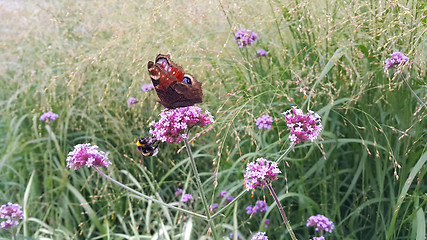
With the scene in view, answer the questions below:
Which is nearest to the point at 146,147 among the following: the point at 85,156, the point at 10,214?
the point at 85,156

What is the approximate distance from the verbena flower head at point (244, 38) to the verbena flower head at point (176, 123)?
3.08 feet

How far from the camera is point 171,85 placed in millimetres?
1520

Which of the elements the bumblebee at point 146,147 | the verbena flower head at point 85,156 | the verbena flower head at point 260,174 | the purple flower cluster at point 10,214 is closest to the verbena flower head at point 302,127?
the verbena flower head at point 260,174

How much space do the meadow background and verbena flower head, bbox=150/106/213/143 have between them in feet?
0.64

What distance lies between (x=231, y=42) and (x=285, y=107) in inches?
23.2

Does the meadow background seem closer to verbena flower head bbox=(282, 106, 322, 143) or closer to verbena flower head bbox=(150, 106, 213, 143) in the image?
verbena flower head bbox=(150, 106, 213, 143)

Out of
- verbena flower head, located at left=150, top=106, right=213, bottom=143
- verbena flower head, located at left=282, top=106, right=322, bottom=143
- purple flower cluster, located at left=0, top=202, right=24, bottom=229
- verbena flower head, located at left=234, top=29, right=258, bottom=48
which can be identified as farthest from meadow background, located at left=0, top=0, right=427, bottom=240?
purple flower cluster, located at left=0, top=202, right=24, bottom=229

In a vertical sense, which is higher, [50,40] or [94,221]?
[50,40]

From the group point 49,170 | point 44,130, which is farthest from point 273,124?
point 44,130

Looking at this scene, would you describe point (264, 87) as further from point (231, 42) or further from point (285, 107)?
point (231, 42)

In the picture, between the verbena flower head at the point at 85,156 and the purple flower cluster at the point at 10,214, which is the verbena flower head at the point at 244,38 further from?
the purple flower cluster at the point at 10,214

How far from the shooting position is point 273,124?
86.4 inches

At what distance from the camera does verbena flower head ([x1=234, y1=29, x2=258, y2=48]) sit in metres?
2.30

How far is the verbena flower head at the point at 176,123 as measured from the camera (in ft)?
4.52
